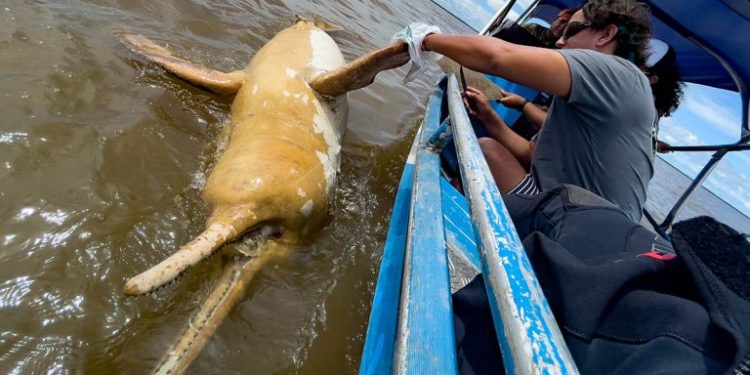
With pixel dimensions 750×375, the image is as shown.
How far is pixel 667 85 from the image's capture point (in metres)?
5.57

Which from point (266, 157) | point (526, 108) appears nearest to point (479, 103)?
point (526, 108)

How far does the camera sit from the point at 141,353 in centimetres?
178

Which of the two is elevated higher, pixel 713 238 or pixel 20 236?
pixel 713 238

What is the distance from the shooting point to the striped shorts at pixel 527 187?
3.19 metres

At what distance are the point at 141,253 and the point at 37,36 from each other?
2426mm

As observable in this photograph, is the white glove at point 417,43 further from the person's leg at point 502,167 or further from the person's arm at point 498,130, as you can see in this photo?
the person's arm at point 498,130

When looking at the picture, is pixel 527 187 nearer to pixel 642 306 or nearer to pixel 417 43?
pixel 417 43

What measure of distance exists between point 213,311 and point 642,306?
1.72 m

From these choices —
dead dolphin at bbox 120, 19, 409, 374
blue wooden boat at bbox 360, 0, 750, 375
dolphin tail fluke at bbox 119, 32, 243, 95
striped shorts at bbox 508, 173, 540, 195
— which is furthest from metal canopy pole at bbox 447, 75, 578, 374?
dolphin tail fluke at bbox 119, 32, 243, 95

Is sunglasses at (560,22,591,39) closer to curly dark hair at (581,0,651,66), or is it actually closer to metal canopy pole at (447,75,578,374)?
curly dark hair at (581,0,651,66)

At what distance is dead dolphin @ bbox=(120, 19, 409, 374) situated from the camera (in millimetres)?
1920

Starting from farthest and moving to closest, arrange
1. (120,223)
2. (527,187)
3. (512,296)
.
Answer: (527,187), (120,223), (512,296)

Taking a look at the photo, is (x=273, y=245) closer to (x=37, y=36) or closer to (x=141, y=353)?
(x=141, y=353)

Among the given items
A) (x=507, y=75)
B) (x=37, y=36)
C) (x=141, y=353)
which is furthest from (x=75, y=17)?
(x=507, y=75)
